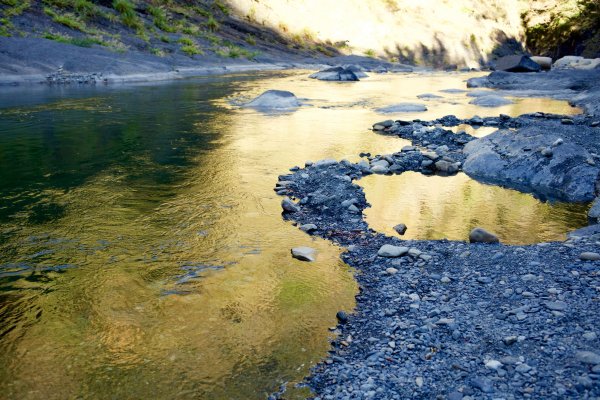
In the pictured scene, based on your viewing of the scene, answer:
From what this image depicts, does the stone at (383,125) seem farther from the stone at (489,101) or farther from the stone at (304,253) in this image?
the stone at (304,253)

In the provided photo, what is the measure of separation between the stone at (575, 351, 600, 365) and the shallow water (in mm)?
1910

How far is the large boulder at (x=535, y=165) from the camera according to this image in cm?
934

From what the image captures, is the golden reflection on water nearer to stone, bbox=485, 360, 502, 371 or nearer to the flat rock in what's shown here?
the flat rock

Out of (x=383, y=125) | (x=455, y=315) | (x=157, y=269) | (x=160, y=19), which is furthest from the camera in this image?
(x=160, y=19)

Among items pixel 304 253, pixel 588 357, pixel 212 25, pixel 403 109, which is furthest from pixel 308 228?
pixel 212 25

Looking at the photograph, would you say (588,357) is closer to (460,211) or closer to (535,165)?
(460,211)

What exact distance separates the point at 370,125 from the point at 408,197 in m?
7.57

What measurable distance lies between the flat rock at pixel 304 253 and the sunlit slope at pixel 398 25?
157 ft

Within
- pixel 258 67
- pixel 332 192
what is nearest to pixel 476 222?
pixel 332 192

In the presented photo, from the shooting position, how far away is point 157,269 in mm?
5910

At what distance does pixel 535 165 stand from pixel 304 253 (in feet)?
19.7

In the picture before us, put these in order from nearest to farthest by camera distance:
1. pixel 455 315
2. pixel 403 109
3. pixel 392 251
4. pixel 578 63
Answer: pixel 455 315 < pixel 392 251 < pixel 403 109 < pixel 578 63

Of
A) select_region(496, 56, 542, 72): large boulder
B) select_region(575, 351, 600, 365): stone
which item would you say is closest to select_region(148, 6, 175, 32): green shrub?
select_region(496, 56, 542, 72): large boulder

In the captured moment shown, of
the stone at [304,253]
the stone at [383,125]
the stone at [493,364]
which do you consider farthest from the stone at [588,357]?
the stone at [383,125]
